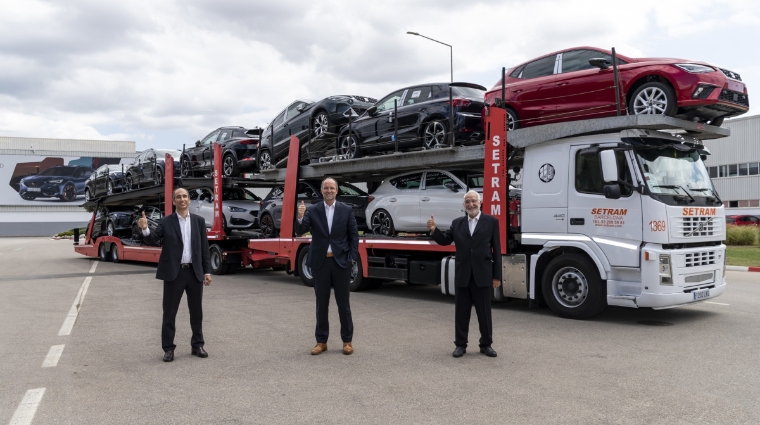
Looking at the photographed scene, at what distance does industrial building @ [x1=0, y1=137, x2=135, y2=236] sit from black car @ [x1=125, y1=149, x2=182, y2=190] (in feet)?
188

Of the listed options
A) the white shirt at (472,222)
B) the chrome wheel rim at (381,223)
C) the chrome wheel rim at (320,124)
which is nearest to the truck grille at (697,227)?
the white shirt at (472,222)

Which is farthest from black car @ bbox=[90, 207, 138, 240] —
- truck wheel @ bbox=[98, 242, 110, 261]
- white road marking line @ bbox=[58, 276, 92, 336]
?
white road marking line @ bbox=[58, 276, 92, 336]

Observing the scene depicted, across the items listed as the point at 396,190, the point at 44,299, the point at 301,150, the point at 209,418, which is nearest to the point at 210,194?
the point at 301,150

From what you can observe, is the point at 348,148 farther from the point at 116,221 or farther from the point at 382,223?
the point at 116,221

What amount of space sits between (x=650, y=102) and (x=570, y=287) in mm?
2537

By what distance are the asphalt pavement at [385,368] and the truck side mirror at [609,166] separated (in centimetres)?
183

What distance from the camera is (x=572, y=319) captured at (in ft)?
27.5

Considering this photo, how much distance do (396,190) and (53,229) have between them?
7412 cm

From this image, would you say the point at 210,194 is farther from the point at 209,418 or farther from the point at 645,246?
the point at 209,418

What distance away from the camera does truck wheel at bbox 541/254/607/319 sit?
8.09 m

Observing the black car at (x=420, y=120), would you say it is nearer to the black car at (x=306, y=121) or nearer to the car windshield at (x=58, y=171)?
the black car at (x=306, y=121)

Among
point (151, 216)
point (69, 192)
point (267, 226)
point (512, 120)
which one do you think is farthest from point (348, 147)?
point (69, 192)

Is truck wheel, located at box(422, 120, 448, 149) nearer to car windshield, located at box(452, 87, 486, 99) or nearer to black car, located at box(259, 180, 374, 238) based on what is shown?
car windshield, located at box(452, 87, 486, 99)

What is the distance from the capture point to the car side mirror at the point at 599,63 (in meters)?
8.03
